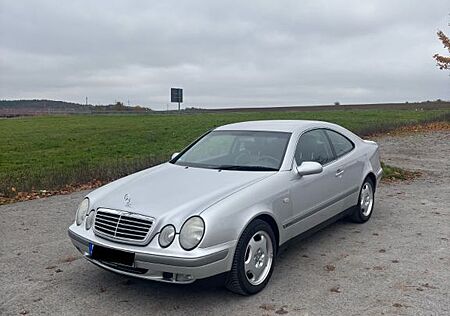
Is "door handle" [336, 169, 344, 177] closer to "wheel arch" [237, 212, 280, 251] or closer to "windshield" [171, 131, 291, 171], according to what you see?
"windshield" [171, 131, 291, 171]

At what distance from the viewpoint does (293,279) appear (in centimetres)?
427

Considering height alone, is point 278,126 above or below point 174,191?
above

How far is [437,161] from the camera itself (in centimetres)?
1237

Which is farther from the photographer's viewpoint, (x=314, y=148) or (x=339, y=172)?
(x=339, y=172)

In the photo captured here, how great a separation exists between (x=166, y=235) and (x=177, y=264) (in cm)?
25

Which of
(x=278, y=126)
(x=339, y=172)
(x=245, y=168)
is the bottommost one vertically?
(x=339, y=172)

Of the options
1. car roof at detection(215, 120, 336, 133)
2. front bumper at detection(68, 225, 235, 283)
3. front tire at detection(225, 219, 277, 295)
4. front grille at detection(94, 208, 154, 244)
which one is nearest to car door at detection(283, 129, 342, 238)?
car roof at detection(215, 120, 336, 133)

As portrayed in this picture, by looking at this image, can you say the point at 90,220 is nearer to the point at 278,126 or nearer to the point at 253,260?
the point at 253,260

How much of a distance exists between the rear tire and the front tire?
7.25 ft

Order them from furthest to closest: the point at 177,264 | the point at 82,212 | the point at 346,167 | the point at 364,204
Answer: the point at 364,204 → the point at 346,167 → the point at 82,212 → the point at 177,264

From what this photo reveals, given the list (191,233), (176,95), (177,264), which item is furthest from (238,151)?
(176,95)

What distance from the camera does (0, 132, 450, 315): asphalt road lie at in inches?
145

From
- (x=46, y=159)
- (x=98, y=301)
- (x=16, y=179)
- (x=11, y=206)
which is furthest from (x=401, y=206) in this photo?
(x=46, y=159)

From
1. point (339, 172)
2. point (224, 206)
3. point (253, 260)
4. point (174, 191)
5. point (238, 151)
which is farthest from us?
point (339, 172)
